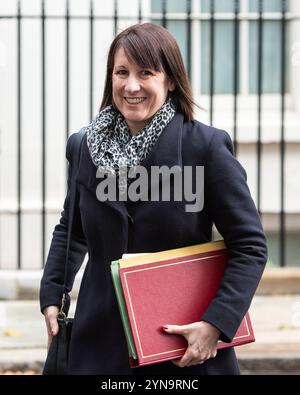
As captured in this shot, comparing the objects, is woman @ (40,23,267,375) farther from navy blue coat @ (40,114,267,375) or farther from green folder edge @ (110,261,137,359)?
green folder edge @ (110,261,137,359)

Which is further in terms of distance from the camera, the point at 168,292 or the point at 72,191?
the point at 72,191

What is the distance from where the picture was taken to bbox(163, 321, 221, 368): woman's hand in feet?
9.73

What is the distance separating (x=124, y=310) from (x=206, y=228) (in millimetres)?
370

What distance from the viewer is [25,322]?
285 inches

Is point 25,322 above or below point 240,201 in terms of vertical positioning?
below

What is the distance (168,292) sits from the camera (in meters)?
3.01

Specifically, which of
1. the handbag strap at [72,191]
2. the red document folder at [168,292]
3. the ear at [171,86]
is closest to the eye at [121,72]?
the ear at [171,86]

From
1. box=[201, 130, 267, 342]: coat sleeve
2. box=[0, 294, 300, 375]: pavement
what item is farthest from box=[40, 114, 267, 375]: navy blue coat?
box=[0, 294, 300, 375]: pavement

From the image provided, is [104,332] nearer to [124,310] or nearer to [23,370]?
[124,310]

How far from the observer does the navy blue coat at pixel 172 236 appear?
3027 mm

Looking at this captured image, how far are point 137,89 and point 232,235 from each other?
0.50 metres

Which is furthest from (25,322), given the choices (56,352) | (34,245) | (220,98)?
(56,352)

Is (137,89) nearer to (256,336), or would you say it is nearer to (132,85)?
(132,85)

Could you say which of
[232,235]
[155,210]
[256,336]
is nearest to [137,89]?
[155,210]
